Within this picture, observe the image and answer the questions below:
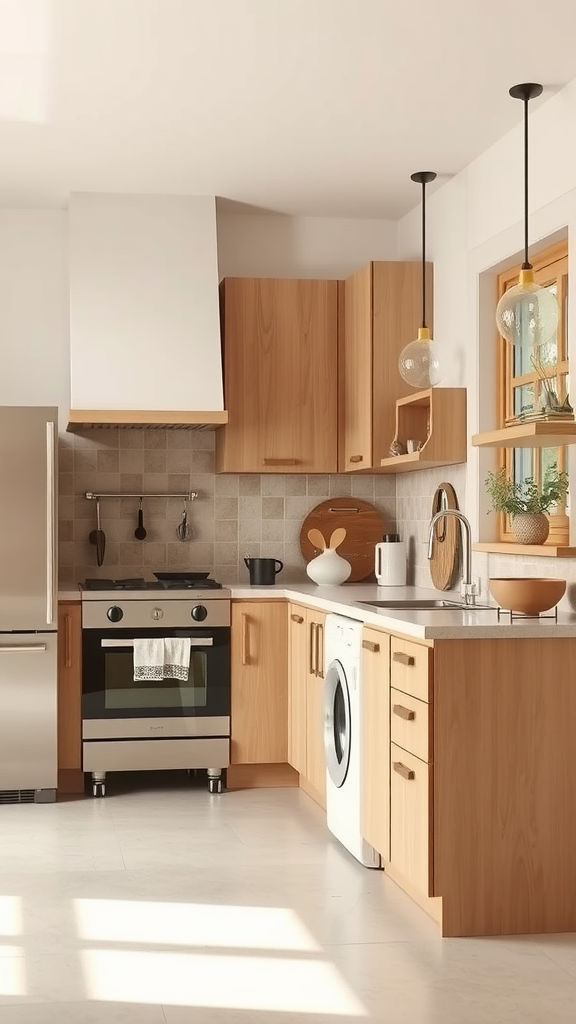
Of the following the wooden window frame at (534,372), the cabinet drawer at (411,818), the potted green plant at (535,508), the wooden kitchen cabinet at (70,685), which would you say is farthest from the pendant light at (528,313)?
the wooden kitchen cabinet at (70,685)

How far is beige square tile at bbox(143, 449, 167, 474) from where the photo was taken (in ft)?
18.9

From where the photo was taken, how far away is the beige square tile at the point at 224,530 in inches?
230

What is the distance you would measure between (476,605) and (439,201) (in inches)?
79.2

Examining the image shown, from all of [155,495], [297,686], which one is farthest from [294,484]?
[297,686]

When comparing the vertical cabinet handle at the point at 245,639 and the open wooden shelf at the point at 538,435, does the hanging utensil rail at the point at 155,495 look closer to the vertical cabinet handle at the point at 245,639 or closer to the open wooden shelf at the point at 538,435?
the vertical cabinet handle at the point at 245,639

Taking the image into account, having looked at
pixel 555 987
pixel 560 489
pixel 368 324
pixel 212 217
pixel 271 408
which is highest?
pixel 212 217

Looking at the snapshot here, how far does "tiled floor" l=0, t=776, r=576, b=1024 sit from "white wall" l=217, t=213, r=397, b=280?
8.67ft

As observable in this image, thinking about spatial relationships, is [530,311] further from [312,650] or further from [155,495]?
[155,495]

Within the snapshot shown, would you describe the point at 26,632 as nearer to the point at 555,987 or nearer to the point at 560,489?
the point at 560,489

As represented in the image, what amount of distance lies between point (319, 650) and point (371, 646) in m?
0.83

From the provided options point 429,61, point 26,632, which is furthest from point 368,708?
point 429,61

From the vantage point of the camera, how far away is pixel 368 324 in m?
5.30

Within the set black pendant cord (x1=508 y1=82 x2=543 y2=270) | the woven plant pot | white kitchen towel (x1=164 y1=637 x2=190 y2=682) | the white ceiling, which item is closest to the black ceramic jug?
white kitchen towel (x1=164 y1=637 x2=190 y2=682)

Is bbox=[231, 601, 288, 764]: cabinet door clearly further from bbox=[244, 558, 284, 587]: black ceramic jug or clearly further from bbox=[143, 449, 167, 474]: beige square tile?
bbox=[143, 449, 167, 474]: beige square tile
